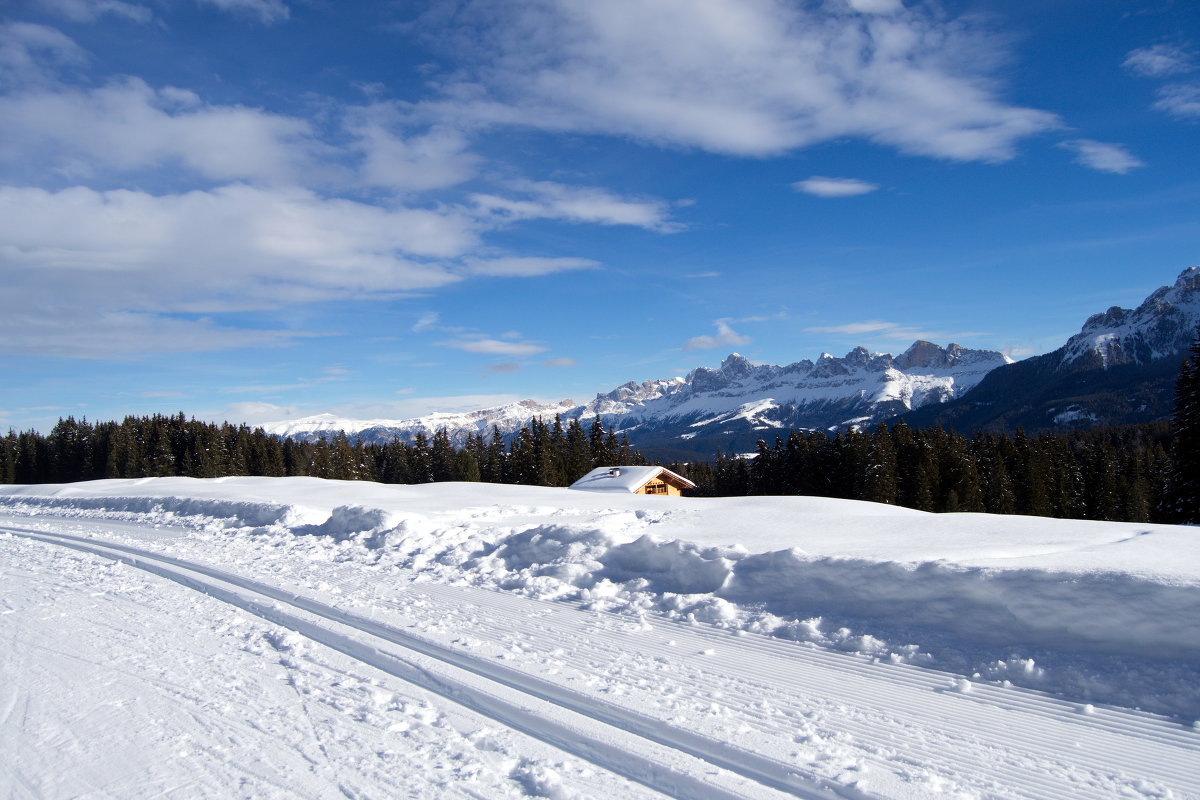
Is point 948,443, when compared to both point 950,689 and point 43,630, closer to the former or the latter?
point 950,689

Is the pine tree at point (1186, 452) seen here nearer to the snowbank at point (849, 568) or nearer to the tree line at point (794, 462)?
the tree line at point (794, 462)

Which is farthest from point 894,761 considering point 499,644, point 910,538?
point 910,538

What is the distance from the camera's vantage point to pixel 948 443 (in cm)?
5097

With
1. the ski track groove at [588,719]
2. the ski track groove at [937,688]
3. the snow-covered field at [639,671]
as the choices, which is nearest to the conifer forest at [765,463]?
the snow-covered field at [639,671]

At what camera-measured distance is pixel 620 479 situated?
46.4 metres

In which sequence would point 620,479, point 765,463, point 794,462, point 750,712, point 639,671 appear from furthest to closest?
point 765,463 → point 794,462 → point 620,479 → point 639,671 → point 750,712

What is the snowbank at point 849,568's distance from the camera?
6.43 metres

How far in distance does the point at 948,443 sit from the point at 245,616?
5316 centimetres

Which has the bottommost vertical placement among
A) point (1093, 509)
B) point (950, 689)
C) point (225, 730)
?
point (1093, 509)

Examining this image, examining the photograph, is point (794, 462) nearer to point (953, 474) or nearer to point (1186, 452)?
point (953, 474)

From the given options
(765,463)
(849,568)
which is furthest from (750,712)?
(765,463)

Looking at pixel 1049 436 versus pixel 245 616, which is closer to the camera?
pixel 245 616

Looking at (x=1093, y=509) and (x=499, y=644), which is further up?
(x=499, y=644)

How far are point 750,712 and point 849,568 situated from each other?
353 centimetres
